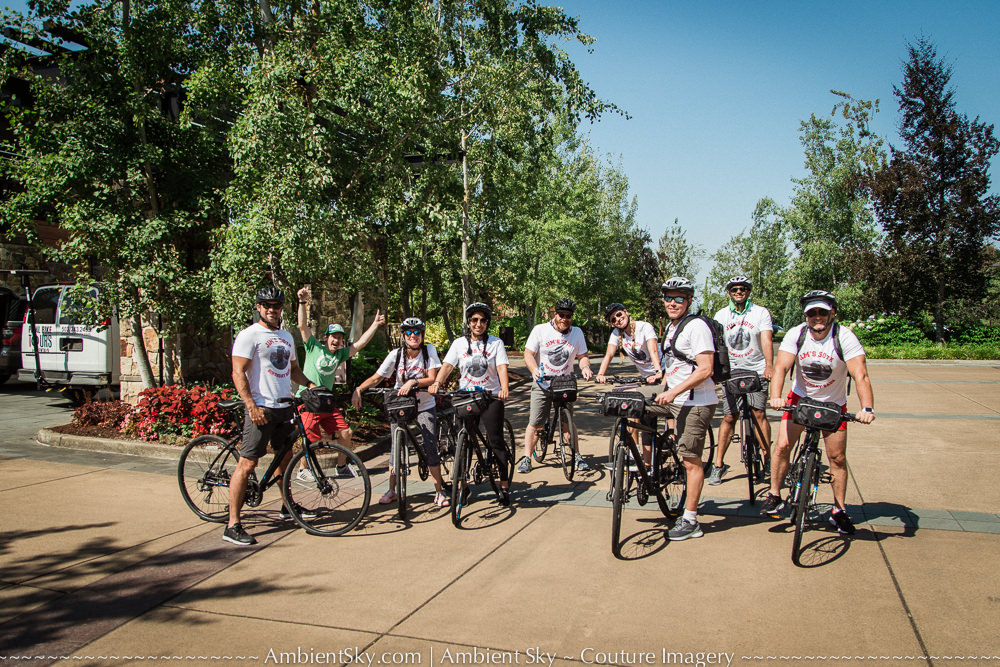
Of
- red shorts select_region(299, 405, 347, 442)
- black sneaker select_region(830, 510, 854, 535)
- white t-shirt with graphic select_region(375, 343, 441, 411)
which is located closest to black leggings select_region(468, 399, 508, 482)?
white t-shirt with graphic select_region(375, 343, 441, 411)

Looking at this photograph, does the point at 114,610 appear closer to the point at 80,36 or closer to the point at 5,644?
the point at 5,644

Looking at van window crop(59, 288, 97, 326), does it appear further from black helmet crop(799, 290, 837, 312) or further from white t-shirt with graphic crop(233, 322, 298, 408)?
black helmet crop(799, 290, 837, 312)

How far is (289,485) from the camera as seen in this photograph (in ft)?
18.4

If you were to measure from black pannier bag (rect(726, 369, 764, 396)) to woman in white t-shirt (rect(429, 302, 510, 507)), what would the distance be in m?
2.19

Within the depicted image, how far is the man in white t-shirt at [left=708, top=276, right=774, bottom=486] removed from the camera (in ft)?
22.5

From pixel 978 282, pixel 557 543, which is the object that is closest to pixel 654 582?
pixel 557 543

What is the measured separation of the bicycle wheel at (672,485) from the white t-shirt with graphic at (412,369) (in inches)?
87.3

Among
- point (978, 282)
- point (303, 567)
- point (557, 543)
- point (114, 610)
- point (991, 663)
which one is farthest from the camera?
point (978, 282)

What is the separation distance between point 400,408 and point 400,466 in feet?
1.65

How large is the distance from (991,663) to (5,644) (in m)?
5.04

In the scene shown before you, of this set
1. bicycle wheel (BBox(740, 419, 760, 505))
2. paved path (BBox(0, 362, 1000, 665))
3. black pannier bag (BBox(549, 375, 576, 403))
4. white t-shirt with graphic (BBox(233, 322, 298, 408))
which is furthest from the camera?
black pannier bag (BBox(549, 375, 576, 403))

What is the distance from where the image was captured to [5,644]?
372 cm

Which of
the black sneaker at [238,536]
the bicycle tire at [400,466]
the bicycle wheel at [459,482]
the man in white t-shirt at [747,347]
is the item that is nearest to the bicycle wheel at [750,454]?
the man in white t-shirt at [747,347]

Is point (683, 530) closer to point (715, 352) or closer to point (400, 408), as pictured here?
point (715, 352)
